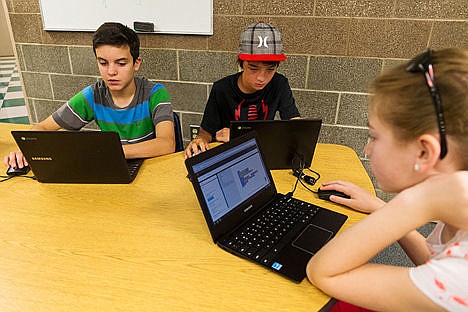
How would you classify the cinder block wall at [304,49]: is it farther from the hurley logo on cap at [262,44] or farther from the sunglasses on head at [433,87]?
the sunglasses on head at [433,87]

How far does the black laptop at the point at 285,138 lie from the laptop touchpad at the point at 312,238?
325 millimetres

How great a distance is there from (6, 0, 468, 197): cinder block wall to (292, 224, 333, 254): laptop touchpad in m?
1.36

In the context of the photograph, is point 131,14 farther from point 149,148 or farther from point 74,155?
point 74,155

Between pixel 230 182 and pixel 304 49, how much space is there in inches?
61.2

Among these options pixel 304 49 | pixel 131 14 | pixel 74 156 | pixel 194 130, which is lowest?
pixel 194 130

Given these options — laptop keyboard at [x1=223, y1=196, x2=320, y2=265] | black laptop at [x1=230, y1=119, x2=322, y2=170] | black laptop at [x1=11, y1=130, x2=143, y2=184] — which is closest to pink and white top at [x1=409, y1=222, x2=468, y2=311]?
laptop keyboard at [x1=223, y1=196, x2=320, y2=265]

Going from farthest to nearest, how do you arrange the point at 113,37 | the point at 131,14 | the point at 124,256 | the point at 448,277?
the point at 131,14 → the point at 113,37 → the point at 124,256 → the point at 448,277

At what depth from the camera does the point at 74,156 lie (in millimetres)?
1087

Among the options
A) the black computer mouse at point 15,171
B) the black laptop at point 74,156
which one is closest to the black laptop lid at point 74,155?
the black laptop at point 74,156

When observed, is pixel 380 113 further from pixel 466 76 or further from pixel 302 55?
pixel 302 55

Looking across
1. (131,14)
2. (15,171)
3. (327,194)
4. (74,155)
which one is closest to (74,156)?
(74,155)

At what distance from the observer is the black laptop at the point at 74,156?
1.04m

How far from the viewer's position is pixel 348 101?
88.6 inches

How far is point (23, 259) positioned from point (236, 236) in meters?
0.51
